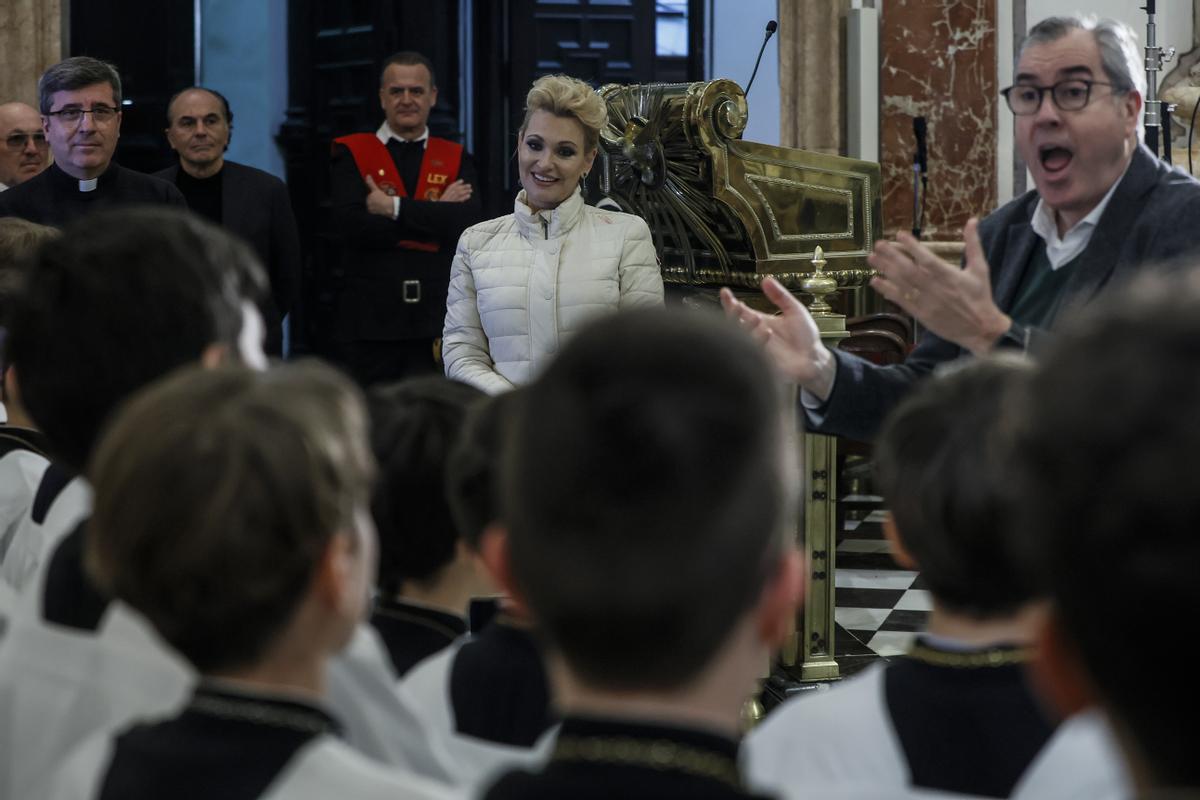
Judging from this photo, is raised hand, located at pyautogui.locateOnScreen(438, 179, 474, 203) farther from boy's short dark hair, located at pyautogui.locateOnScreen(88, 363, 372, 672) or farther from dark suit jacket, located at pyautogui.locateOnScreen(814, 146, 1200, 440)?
boy's short dark hair, located at pyautogui.locateOnScreen(88, 363, 372, 672)

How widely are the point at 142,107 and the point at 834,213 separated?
5.10m

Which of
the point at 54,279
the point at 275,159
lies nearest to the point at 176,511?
the point at 54,279

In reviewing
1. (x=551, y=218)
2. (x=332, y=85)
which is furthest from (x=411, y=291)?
(x=332, y=85)

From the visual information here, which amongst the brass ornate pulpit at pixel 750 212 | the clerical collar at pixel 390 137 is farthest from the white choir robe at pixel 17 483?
the clerical collar at pixel 390 137

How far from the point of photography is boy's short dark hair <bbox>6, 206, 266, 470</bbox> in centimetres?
174

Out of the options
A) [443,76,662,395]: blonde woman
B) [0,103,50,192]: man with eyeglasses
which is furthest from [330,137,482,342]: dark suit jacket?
[443,76,662,395]: blonde woman

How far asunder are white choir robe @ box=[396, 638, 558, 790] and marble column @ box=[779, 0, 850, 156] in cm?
812

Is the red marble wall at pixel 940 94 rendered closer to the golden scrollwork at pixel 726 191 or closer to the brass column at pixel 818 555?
the golden scrollwork at pixel 726 191

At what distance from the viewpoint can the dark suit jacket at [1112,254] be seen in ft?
9.51

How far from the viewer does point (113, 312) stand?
1.74 metres

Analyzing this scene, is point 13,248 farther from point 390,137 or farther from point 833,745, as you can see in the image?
point 390,137

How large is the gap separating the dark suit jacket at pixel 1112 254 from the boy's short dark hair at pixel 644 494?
1.84 meters

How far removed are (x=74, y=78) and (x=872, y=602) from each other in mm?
3531

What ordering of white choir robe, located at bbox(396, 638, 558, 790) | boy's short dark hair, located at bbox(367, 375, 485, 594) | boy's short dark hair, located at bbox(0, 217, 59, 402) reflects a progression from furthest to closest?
boy's short dark hair, located at bbox(0, 217, 59, 402) < boy's short dark hair, located at bbox(367, 375, 485, 594) < white choir robe, located at bbox(396, 638, 558, 790)
